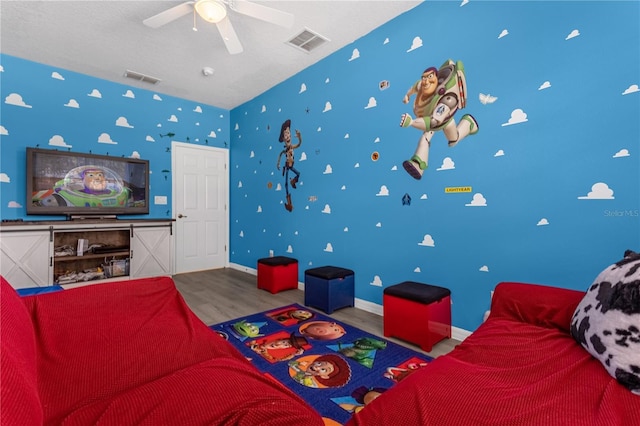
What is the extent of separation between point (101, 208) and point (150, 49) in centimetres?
222

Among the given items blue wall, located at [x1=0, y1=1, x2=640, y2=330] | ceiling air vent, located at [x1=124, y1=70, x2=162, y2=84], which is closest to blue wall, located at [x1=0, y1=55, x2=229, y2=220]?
blue wall, located at [x1=0, y1=1, x2=640, y2=330]

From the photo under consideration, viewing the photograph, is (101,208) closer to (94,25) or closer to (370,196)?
(94,25)

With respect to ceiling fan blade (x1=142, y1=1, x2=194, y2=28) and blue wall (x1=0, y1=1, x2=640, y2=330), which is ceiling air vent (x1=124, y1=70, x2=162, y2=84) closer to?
blue wall (x1=0, y1=1, x2=640, y2=330)

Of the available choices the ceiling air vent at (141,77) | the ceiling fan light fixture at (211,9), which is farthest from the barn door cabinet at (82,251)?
the ceiling fan light fixture at (211,9)

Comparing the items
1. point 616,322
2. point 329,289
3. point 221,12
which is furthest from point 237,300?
point 616,322

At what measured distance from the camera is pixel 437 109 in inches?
104

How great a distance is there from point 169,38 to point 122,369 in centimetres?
334

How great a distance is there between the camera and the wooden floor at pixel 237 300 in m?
2.80

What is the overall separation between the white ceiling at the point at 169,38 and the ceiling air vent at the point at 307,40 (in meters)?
0.06

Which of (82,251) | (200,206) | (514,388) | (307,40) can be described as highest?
(307,40)

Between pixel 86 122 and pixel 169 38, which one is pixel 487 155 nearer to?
pixel 169 38

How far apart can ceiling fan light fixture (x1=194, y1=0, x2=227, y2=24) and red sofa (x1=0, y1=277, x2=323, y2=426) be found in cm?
207

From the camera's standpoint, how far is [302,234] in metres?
4.00

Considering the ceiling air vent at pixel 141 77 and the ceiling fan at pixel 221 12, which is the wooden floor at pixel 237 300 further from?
the ceiling air vent at pixel 141 77
